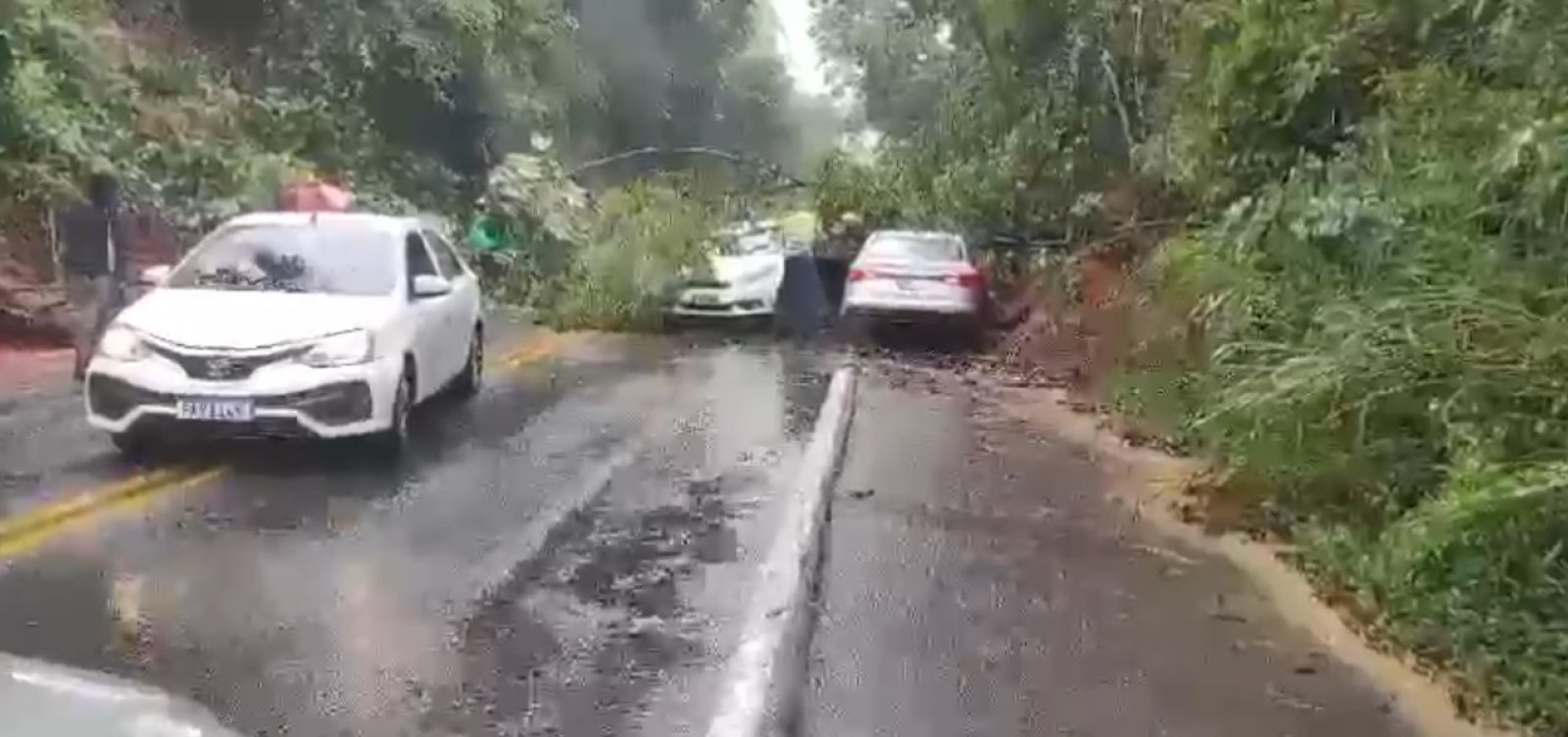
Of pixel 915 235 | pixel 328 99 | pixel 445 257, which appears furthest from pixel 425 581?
pixel 328 99

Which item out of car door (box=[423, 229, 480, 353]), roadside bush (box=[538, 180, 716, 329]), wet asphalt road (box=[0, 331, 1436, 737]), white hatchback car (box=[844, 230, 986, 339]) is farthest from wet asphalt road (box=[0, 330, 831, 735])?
roadside bush (box=[538, 180, 716, 329])

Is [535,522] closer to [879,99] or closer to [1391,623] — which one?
[1391,623]

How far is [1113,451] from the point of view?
490 inches

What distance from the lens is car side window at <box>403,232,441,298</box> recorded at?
38.1 ft

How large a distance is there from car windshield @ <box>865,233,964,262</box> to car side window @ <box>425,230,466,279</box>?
887 centimetres

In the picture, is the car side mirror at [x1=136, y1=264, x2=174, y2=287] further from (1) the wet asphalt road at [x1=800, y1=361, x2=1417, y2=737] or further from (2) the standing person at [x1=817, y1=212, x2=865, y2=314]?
(2) the standing person at [x1=817, y1=212, x2=865, y2=314]

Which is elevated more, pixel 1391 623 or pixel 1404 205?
pixel 1404 205

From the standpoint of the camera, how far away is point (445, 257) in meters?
13.0

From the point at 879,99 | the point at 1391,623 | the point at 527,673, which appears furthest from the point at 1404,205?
the point at 879,99

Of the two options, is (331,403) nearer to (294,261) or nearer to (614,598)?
(294,261)

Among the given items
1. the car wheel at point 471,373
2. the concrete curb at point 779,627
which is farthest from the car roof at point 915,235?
the concrete curb at point 779,627

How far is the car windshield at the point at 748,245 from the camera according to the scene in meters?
25.2

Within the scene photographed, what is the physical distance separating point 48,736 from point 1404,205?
758 centimetres

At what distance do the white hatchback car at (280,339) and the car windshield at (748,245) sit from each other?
1327 centimetres
